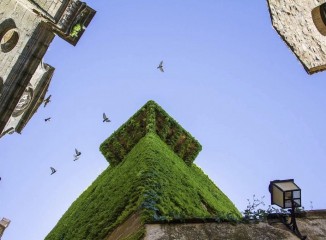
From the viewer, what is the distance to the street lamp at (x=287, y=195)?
20.7 feet

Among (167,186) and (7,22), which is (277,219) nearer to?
(167,186)

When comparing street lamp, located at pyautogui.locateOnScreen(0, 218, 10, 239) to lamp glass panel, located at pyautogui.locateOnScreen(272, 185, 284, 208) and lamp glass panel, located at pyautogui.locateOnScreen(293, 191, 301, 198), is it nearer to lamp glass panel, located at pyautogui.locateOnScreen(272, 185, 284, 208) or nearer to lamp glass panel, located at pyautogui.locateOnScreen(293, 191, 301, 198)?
lamp glass panel, located at pyautogui.locateOnScreen(272, 185, 284, 208)

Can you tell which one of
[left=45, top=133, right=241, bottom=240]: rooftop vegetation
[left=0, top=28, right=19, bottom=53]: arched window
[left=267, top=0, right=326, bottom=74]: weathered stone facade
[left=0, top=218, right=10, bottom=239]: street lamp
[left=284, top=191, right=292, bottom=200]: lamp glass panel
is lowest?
[left=0, top=218, right=10, bottom=239]: street lamp

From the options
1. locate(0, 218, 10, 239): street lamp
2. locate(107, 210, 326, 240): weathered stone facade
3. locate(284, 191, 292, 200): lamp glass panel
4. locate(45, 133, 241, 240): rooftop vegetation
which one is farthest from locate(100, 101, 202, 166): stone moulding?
locate(284, 191, 292, 200): lamp glass panel

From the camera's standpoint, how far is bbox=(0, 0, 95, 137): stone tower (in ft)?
33.1

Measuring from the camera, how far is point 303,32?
655cm

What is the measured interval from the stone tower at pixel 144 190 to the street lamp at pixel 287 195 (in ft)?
3.27

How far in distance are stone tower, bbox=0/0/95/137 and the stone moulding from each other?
203 inches

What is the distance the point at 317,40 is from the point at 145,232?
468 centimetres

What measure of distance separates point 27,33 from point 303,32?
773 cm

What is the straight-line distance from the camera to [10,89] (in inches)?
415

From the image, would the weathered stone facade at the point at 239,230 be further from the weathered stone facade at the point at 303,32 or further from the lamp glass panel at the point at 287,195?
the weathered stone facade at the point at 303,32

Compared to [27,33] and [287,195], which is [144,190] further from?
[27,33]

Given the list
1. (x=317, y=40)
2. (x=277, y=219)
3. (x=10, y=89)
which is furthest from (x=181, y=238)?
(x=10, y=89)
